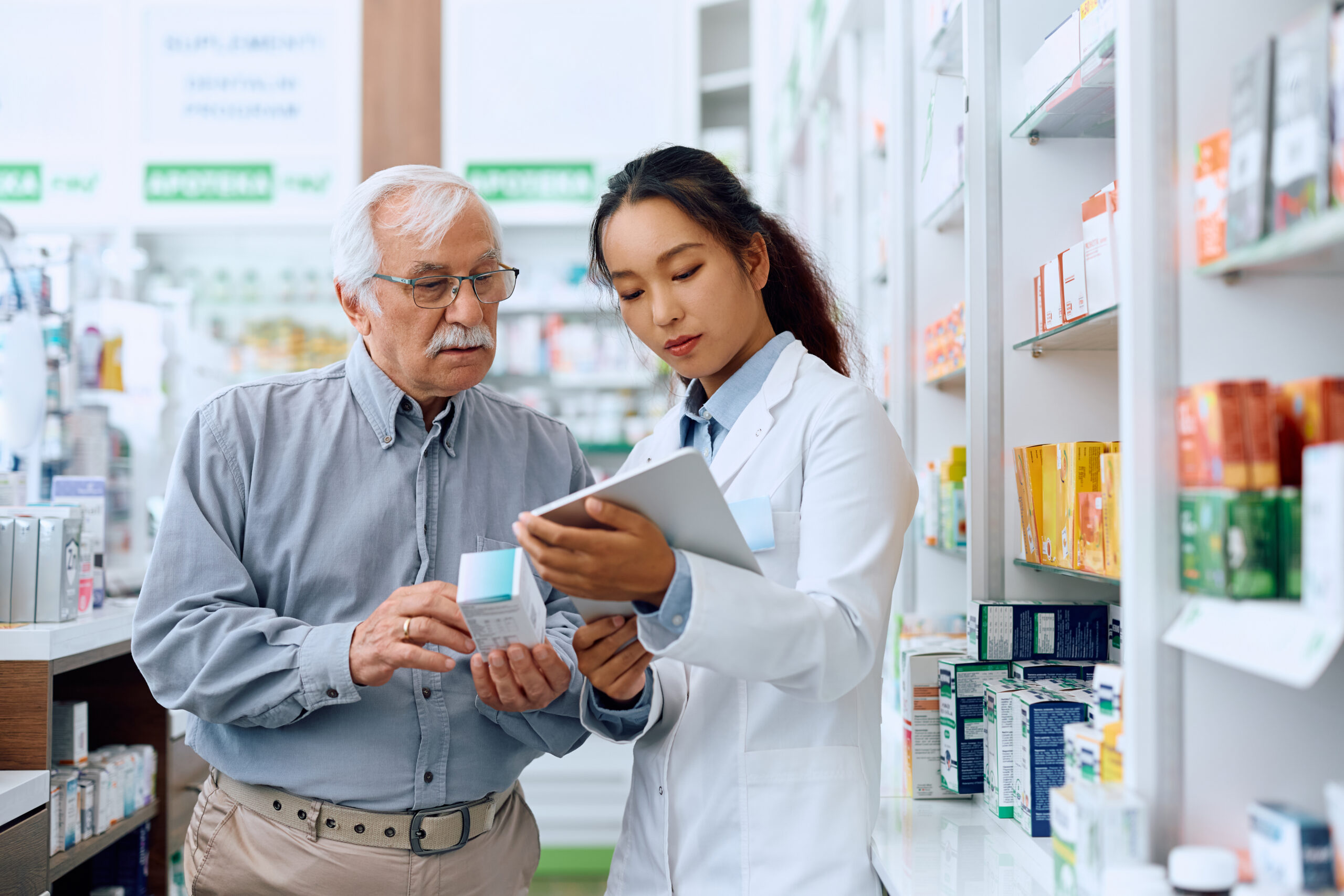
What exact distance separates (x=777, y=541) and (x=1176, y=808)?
56 cm

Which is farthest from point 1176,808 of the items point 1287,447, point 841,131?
point 841,131

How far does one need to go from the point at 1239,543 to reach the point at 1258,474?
0.07 meters

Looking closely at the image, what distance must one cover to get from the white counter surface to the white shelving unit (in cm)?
165

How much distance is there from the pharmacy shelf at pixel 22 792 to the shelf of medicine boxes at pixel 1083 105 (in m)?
2.21

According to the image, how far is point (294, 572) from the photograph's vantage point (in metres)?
1.63

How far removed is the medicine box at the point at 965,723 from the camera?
175 centimetres

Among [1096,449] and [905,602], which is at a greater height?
[1096,449]

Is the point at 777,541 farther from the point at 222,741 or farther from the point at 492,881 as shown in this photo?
the point at 222,741

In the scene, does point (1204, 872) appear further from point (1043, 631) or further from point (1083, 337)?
point (1083, 337)

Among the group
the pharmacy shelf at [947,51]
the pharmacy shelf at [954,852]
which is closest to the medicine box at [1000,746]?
the pharmacy shelf at [954,852]

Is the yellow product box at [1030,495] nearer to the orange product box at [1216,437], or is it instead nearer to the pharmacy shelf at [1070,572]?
the pharmacy shelf at [1070,572]

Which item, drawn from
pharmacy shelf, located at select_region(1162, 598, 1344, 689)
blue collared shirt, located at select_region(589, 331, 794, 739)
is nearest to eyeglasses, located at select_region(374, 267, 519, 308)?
blue collared shirt, located at select_region(589, 331, 794, 739)

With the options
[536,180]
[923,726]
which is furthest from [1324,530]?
[536,180]

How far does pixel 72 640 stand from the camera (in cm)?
210
